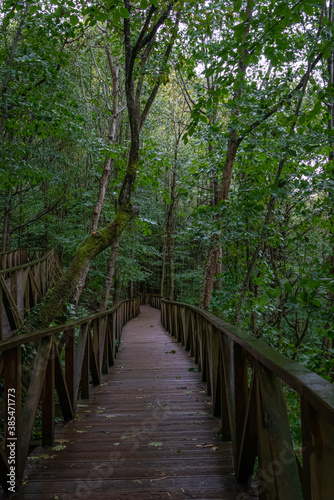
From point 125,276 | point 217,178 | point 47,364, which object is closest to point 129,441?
point 47,364

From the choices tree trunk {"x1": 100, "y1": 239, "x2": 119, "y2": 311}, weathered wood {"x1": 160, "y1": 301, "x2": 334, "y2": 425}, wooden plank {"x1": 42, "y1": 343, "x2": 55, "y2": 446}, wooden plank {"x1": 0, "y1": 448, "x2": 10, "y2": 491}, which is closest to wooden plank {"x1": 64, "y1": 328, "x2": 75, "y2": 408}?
wooden plank {"x1": 42, "y1": 343, "x2": 55, "y2": 446}

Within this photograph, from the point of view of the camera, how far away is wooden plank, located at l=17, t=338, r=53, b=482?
2.67m

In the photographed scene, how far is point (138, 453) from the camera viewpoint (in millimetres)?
3234

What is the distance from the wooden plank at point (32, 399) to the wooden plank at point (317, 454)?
203 centimetres

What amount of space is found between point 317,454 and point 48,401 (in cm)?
256

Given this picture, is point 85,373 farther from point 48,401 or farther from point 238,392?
point 238,392

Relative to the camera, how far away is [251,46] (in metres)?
4.11

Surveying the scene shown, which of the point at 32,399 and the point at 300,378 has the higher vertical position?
the point at 300,378

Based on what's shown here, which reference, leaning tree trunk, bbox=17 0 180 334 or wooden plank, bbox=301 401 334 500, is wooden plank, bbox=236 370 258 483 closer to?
wooden plank, bbox=301 401 334 500

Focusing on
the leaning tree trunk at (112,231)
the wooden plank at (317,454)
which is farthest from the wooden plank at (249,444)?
the leaning tree trunk at (112,231)

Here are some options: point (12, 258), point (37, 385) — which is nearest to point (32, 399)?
point (37, 385)

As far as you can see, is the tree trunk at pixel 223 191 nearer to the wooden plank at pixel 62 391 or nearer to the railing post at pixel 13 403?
the wooden plank at pixel 62 391

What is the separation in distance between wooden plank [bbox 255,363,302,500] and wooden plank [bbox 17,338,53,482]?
5.36 feet

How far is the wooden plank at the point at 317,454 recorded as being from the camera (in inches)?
50.1
